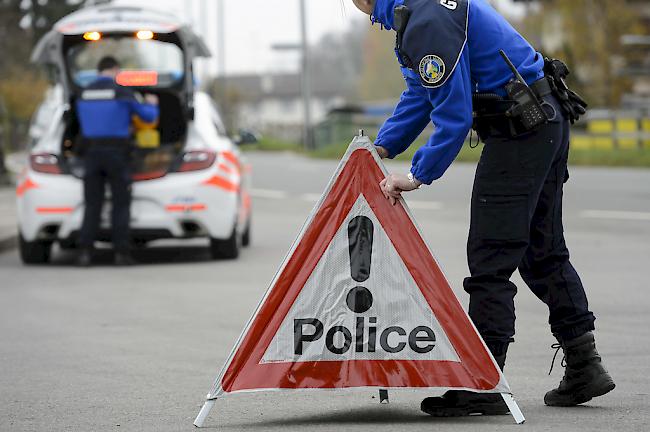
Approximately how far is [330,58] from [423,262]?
183 metres

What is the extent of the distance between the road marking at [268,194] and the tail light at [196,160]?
33.4 feet

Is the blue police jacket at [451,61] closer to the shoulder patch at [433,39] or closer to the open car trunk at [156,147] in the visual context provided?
the shoulder patch at [433,39]

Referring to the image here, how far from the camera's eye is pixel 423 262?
224 inches

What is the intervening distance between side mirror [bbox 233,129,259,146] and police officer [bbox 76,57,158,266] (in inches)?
39.0

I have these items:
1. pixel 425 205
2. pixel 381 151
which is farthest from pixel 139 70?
pixel 381 151

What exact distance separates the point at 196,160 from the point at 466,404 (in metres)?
7.81

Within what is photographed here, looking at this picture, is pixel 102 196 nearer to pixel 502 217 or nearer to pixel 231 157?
pixel 231 157

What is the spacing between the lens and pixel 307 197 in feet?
76.6

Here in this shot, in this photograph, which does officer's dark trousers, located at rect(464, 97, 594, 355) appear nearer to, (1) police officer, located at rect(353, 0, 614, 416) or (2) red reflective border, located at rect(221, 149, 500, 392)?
(1) police officer, located at rect(353, 0, 614, 416)

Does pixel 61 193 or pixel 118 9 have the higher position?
pixel 118 9

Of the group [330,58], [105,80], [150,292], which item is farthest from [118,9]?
[330,58]

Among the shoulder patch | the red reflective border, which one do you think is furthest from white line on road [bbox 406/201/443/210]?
the shoulder patch

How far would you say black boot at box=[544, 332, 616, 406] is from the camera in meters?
5.97

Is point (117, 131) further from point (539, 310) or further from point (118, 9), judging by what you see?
point (539, 310)
